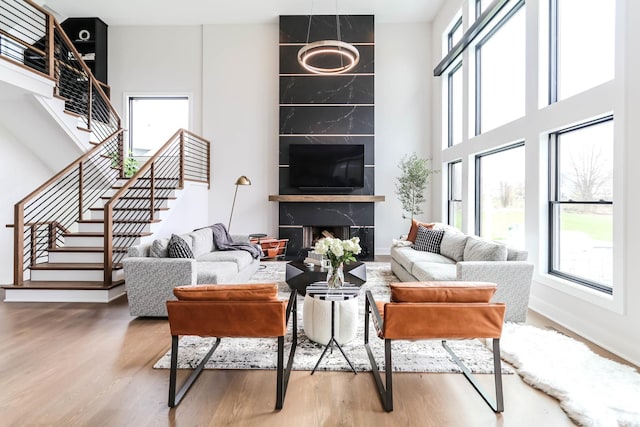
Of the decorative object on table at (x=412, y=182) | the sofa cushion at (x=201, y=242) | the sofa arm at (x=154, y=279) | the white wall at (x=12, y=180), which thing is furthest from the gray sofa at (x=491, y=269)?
the white wall at (x=12, y=180)

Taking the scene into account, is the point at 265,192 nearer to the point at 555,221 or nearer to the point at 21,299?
the point at 21,299

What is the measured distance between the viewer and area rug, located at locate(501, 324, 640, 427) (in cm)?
194

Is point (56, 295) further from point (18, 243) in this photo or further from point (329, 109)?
point (329, 109)

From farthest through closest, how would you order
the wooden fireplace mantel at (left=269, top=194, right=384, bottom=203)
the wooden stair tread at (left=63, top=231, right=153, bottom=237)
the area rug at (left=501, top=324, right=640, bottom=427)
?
the wooden fireplace mantel at (left=269, top=194, right=384, bottom=203)
the wooden stair tread at (left=63, top=231, right=153, bottom=237)
the area rug at (left=501, top=324, right=640, bottom=427)

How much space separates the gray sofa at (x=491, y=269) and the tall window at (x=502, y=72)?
2.03 metres

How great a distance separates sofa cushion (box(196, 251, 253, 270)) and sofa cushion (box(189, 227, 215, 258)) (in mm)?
80

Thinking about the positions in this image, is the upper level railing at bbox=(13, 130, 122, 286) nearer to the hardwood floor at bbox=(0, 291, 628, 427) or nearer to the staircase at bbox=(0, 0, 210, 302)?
the staircase at bbox=(0, 0, 210, 302)

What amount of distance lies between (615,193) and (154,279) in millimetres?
4313

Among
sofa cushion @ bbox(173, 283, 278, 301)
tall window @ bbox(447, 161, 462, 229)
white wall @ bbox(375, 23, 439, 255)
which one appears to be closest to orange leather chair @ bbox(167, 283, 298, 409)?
sofa cushion @ bbox(173, 283, 278, 301)

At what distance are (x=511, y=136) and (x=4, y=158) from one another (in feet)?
26.4

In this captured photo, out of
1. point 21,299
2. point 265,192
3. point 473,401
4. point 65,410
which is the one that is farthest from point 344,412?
point 265,192

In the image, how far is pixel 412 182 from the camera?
7.18 meters

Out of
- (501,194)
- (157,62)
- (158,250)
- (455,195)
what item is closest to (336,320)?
(158,250)

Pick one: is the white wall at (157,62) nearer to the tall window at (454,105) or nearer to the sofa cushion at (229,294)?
the tall window at (454,105)
